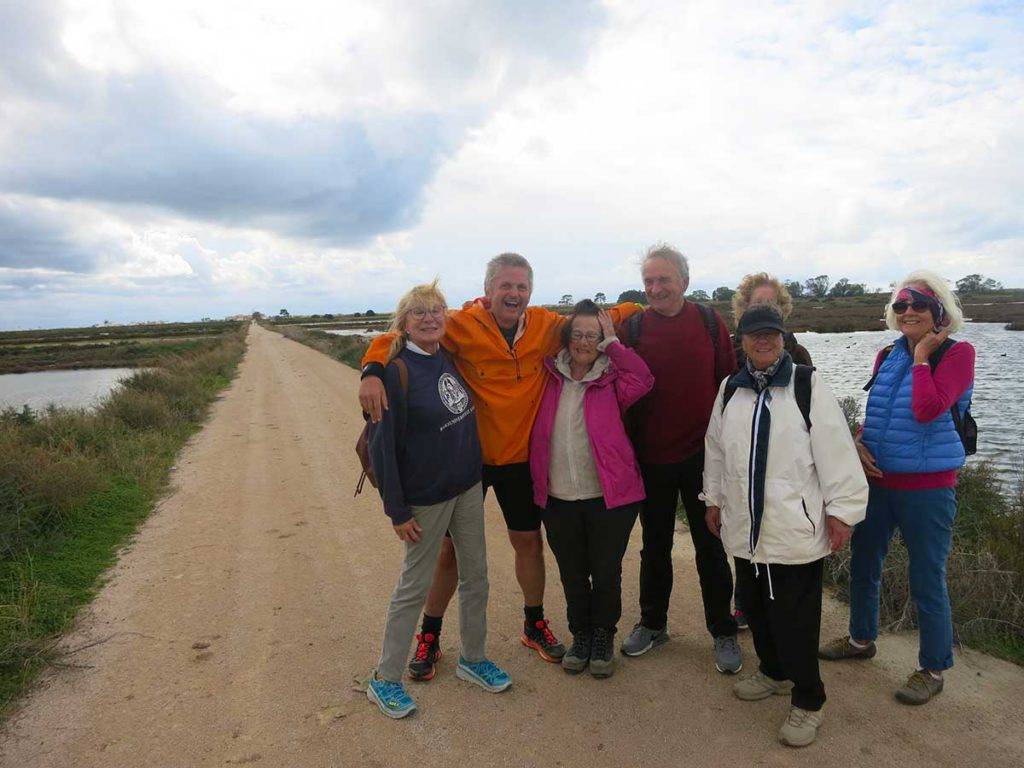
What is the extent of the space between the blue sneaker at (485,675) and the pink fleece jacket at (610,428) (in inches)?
36.8

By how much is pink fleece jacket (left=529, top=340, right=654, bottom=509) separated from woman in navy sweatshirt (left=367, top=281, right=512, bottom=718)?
347mm

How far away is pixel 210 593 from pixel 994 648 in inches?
199

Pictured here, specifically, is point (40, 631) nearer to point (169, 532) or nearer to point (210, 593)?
point (210, 593)

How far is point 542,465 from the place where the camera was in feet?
10.7

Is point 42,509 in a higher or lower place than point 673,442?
lower

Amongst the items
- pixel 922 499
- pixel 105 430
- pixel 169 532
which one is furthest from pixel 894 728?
pixel 105 430

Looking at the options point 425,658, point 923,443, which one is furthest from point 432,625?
point 923,443

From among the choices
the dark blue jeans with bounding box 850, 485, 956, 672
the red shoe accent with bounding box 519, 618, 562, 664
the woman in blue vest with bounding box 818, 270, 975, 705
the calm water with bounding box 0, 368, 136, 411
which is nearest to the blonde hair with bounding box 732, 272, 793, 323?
the woman in blue vest with bounding box 818, 270, 975, 705

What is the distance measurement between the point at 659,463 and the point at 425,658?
5.63ft

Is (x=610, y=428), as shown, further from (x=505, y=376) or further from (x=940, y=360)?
(x=940, y=360)

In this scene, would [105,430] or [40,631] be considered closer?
[40,631]

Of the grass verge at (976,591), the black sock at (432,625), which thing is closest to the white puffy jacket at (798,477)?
the grass verge at (976,591)

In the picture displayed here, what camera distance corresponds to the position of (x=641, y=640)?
3586mm

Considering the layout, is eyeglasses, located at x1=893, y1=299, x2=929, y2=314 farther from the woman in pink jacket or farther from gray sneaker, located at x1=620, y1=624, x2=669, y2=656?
gray sneaker, located at x1=620, y1=624, x2=669, y2=656
